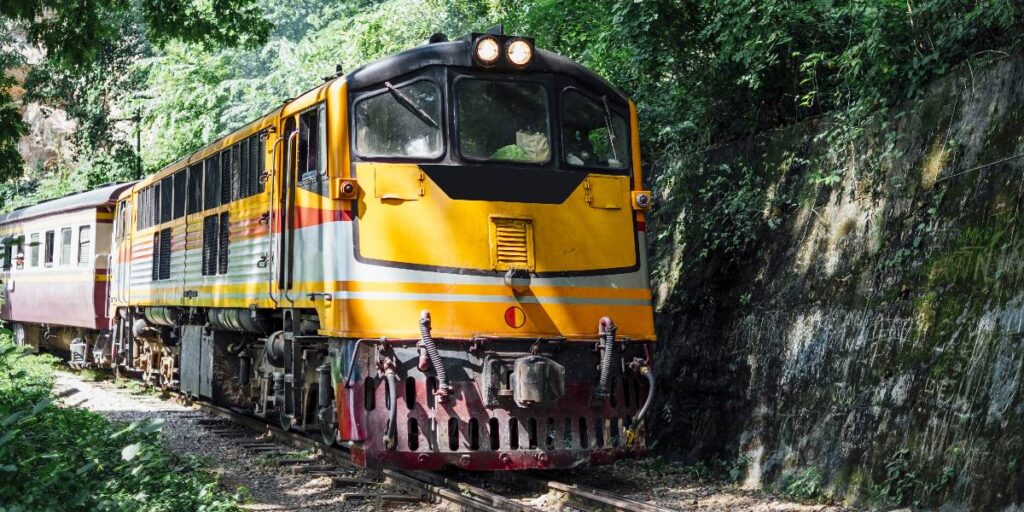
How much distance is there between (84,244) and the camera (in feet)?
68.9

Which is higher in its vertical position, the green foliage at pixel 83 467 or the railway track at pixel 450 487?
the green foliage at pixel 83 467

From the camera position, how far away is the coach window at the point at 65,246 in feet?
71.7

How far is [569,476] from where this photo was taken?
390 inches

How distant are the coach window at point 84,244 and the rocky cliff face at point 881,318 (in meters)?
13.1

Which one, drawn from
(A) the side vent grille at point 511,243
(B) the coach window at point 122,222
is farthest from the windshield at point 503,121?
(B) the coach window at point 122,222

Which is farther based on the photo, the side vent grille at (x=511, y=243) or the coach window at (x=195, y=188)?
the coach window at (x=195, y=188)

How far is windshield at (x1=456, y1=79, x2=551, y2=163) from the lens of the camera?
9.13m

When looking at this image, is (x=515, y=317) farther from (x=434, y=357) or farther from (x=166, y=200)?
(x=166, y=200)

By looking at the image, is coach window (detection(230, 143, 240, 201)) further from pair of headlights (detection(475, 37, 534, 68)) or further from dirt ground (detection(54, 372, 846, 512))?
pair of headlights (detection(475, 37, 534, 68))

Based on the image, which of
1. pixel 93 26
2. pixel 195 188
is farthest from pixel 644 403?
pixel 93 26

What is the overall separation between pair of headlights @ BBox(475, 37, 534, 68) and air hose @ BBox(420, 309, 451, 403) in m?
2.22

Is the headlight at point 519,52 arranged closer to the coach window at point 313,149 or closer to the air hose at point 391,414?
the coach window at point 313,149

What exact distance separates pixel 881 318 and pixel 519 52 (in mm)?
3628

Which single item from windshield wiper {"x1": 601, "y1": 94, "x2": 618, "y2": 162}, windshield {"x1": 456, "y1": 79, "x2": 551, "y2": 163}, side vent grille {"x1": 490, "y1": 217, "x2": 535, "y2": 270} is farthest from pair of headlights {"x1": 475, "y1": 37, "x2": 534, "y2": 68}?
side vent grille {"x1": 490, "y1": 217, "x2": 535, "y2": 270}
